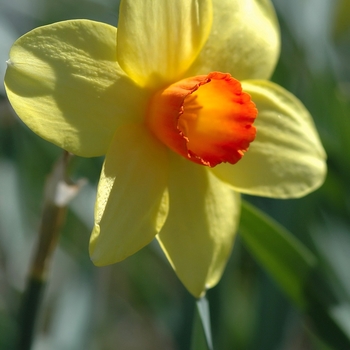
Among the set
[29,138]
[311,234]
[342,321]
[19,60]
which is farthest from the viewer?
[29,138]

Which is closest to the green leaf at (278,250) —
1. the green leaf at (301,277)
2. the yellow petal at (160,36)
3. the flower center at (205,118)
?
the green leaf at (301,277)

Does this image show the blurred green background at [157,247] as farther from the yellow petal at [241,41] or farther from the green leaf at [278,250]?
the yellow petal at [241,41]

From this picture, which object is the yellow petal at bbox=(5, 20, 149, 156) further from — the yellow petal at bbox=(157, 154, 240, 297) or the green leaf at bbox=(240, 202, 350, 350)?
the green leaf at bbox=(240, 202, 350, 350)

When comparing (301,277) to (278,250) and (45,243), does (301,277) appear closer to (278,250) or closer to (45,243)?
(278,250)

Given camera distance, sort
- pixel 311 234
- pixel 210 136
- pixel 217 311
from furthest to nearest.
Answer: pixel 311 234 → pixel 217 311 → pixel 210 136

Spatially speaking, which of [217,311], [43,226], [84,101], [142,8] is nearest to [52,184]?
[43,226]

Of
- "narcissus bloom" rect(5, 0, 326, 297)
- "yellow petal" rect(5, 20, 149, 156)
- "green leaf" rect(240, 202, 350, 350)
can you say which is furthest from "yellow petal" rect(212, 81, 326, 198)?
"yellow petal" rect(5, 20, 149, 156)

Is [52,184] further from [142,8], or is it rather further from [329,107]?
[329,107]

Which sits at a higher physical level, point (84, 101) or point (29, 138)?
point (84, 101)
